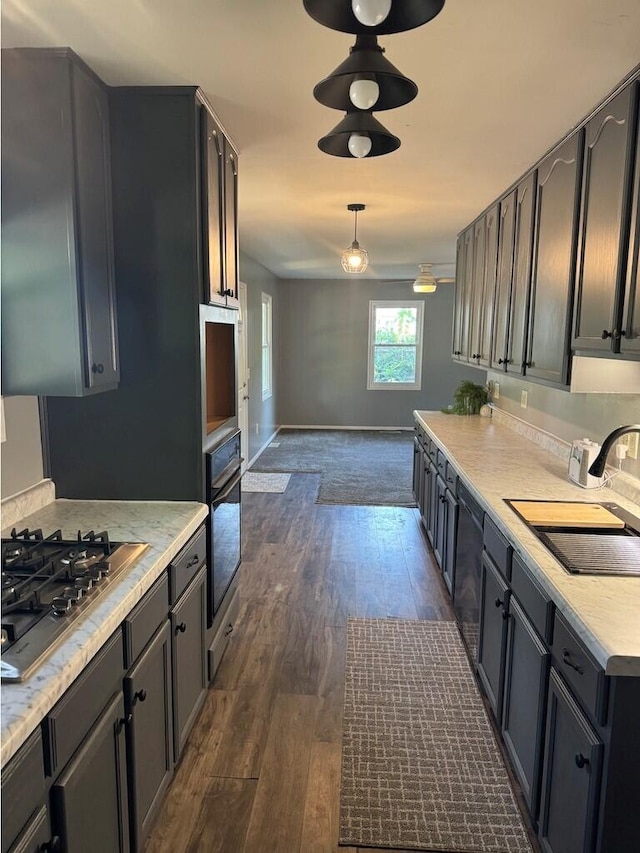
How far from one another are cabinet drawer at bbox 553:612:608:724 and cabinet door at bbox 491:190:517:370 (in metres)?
2.02

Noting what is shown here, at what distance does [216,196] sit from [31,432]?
122 centimetres

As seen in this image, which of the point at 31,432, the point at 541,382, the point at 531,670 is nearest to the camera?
the point at 531,670

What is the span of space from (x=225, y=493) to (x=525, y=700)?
1462 mm

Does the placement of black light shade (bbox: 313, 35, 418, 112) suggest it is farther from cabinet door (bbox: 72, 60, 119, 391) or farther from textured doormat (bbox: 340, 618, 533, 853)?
textured doormat (bbox: 340, 618, 533, 853)

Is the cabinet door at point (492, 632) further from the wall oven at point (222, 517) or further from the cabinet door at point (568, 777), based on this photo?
the wall oven at point (222, 517)

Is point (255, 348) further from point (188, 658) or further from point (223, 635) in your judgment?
point (188, 658)

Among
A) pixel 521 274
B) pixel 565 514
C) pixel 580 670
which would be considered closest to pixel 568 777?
pixel 580 670

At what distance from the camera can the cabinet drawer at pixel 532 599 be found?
172 cm

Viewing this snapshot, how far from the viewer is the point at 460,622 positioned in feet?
10.5

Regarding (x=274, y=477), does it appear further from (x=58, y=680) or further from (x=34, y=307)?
(x=58, y=680)

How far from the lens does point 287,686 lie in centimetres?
269

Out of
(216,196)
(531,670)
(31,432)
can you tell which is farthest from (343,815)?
(216,196)

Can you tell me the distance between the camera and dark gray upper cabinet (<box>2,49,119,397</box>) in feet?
6.06

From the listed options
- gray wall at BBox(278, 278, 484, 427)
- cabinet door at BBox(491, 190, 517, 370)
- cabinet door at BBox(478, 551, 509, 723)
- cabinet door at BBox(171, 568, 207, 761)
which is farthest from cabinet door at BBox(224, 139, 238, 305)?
gray wall at BBox(278, 278, 484, 427)
